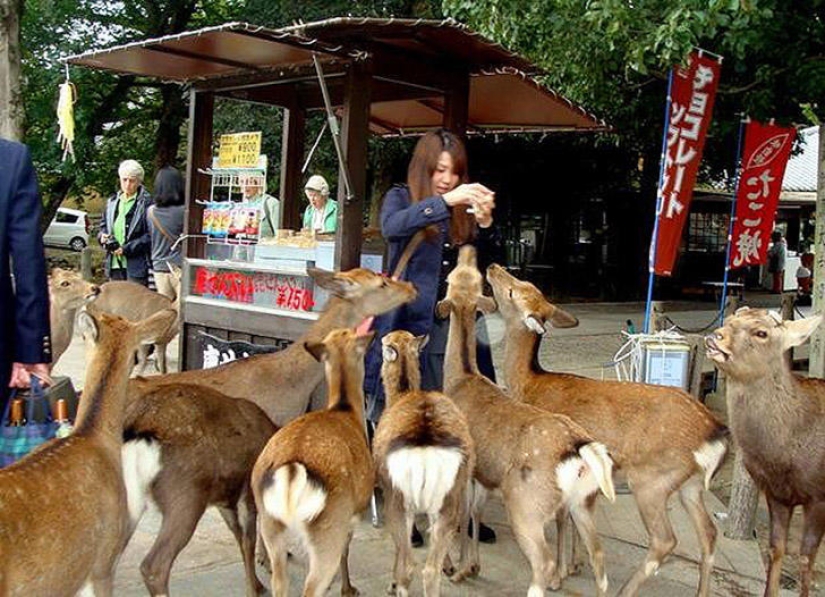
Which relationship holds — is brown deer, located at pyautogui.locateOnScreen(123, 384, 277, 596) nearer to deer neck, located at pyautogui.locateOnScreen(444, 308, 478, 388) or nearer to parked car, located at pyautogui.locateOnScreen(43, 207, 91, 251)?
deer neck, located at pyautogui.locateOnScreen(444, 308, 478, 388)

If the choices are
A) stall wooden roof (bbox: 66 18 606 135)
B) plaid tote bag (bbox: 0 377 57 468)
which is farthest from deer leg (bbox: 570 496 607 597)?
stall wooden roof (bbox: 66 18 606 135)

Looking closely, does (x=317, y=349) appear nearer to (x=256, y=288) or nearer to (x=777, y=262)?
(x=256, y=288)

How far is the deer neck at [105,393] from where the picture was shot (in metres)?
3.55

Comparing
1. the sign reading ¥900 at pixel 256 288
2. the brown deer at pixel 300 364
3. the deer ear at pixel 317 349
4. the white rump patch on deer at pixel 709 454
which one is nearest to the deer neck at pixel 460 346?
the brown deer at pixel 300 364

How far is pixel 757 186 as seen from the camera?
9461 mm

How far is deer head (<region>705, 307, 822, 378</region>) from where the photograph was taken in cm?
488

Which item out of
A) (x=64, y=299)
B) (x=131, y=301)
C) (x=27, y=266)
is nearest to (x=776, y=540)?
(x=27, y=266)

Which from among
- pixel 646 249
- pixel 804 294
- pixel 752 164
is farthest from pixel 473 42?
pixel 804 294

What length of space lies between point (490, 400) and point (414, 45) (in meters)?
2.57

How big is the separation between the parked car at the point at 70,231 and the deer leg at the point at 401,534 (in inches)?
1286

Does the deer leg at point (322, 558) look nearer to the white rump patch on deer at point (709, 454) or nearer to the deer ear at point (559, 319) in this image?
the white rump patch on deer at point (709, 454)

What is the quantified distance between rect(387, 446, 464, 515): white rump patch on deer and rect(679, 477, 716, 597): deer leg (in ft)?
4.67

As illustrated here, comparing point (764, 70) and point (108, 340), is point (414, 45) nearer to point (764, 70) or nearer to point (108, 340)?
point (108, 340)

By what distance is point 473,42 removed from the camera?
601 cm
